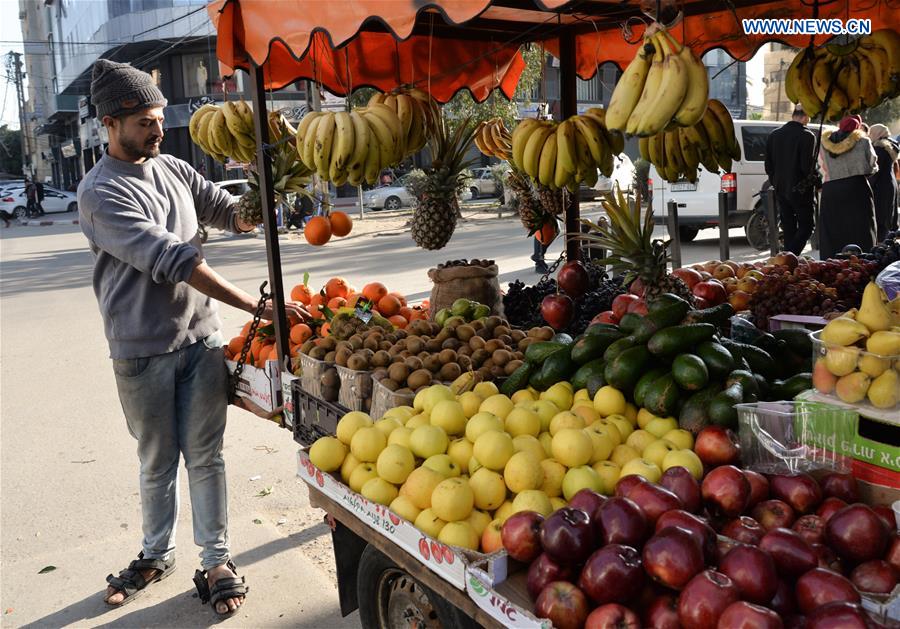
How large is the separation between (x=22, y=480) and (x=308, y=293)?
2.49 meters

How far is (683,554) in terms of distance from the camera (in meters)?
1.82

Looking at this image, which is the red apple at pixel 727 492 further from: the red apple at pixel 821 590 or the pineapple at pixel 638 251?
the pineapple at pixel 638 251

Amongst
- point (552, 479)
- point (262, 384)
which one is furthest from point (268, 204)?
point (552, 479)

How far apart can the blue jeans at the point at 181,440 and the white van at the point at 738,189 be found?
37.0 feet

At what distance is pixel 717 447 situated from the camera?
2.51 m

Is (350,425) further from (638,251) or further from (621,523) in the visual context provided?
(638,251)

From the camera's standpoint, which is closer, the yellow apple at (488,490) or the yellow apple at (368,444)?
the yellow apple at (488,490)

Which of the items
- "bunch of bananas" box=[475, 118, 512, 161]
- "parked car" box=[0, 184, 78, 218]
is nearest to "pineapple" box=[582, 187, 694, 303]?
"bunch of bananas" box=[475, 118, 512, 161]

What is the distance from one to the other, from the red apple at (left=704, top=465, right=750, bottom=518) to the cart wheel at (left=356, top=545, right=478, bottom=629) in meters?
0.91

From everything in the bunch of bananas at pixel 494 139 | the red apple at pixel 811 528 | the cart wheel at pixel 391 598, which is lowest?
the cart wheel at pixel 391 598

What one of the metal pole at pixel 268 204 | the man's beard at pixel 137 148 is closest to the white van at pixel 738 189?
the metal pole at pixel 268 204

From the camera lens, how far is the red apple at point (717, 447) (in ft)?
8.21

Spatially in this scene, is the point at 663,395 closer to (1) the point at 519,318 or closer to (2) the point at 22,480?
(1) the point at 519,318

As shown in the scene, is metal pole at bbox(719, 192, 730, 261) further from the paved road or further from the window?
the paved road
